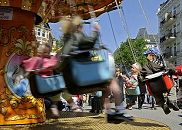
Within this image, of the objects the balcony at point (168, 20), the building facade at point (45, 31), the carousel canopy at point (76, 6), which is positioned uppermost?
the balcony at point (168, 20)

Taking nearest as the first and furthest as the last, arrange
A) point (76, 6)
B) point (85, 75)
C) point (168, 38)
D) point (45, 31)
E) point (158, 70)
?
1. point (85, 75)
2. point (158, 70)
3. point (76, 6)
4. point (45, 31)
5. point (168, 38)

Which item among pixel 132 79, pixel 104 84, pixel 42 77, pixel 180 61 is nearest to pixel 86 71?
pixel 104 84

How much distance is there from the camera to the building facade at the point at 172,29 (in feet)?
238

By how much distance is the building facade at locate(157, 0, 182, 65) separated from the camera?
238ft

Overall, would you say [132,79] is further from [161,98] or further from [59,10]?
[161,98]

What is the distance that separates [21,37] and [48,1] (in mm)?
1103

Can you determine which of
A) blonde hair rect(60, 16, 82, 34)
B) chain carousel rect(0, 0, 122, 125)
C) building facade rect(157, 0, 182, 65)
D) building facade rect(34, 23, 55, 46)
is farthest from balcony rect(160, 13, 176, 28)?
blonde hair rect(60, 16, 82, 34)

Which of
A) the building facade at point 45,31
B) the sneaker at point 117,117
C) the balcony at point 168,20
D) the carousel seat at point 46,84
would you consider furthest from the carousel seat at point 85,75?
the balcony at point 168,20

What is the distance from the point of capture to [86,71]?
5809 mm

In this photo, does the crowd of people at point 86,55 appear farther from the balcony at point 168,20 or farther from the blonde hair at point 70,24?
the balcony at point 168,20

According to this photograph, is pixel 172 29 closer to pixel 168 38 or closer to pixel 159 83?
pixel 168 38

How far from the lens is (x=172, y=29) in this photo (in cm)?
7794

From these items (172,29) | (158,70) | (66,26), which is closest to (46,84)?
(66,26)

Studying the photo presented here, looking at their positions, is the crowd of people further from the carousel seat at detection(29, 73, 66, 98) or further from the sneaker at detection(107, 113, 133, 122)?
the carousel seat at detection(29, 73, 66, 98)
